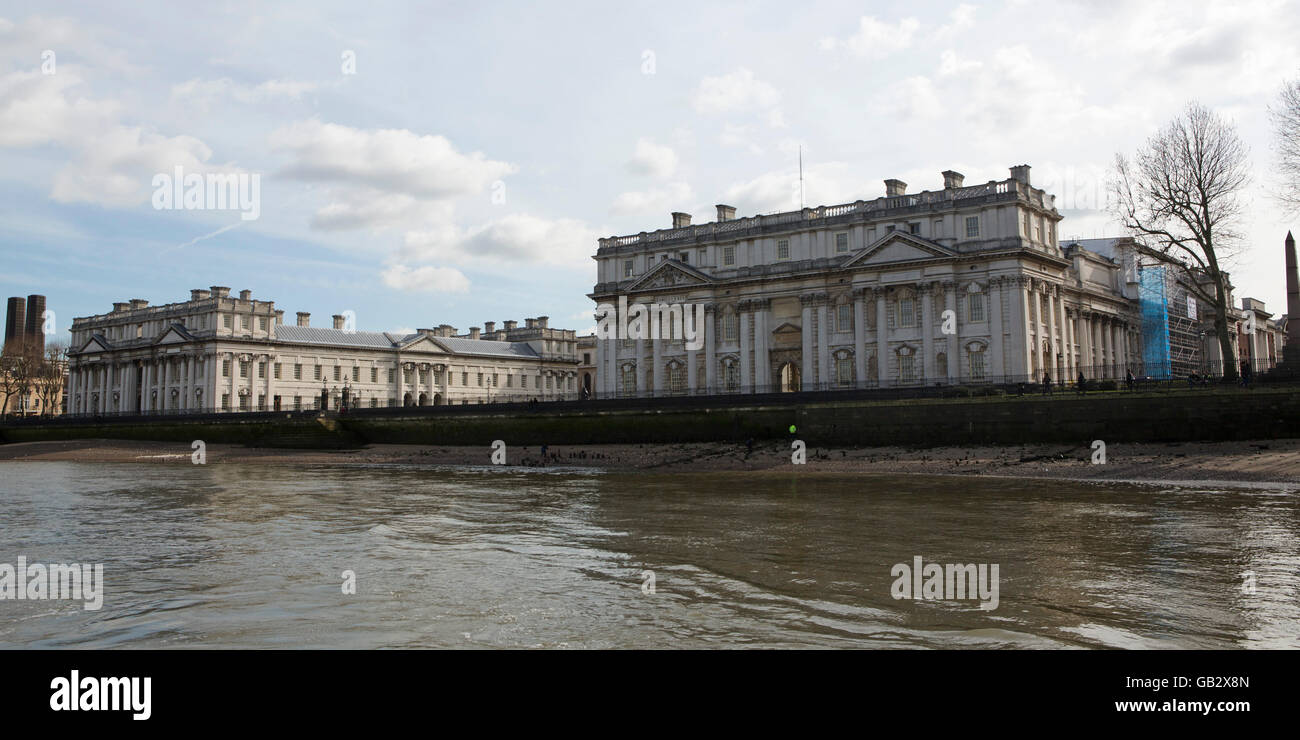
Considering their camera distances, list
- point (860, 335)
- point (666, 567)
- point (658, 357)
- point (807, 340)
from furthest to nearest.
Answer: point (658, 357) → point (807, 340) → point (860, 335) → point (666, 567)

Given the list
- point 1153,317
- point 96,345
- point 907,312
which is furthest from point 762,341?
point 96,345

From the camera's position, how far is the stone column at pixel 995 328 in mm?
55094

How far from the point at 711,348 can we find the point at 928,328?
1622 centimetres

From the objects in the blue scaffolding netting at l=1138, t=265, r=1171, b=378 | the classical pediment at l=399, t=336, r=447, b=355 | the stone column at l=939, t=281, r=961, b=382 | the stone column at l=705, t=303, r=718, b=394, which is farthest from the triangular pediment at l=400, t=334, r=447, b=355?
the blue scaffolding netting at l=1138, t=265, r=1171, b=378

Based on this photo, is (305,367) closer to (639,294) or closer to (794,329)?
(639,294)

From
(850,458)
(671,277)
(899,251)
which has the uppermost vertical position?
(671,277)

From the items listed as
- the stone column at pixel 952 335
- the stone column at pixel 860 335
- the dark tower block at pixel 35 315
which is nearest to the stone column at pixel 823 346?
the stone column at pixel 860 335

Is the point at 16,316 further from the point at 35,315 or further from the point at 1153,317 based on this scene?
the point at 1153,317

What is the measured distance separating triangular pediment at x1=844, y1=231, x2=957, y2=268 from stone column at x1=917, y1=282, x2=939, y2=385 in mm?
1953

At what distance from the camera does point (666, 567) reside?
539 inches

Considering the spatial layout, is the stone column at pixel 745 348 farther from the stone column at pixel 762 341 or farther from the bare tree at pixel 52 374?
the bare tree at pixel 52 374

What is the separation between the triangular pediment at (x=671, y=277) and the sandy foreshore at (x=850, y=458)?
19354 mm
